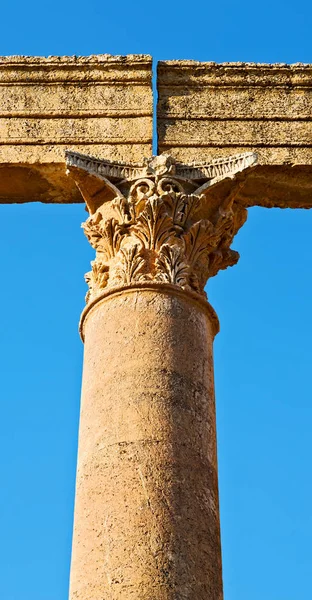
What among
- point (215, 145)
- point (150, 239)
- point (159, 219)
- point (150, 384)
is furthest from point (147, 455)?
point (215, 145)

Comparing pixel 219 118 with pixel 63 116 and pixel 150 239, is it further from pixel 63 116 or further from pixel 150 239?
pixel 150 239

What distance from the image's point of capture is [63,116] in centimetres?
1479

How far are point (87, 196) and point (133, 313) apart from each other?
210 cm

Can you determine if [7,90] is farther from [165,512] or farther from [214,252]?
[165,512]

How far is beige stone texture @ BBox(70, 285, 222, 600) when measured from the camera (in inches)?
417

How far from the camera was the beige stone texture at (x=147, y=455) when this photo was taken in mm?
10586

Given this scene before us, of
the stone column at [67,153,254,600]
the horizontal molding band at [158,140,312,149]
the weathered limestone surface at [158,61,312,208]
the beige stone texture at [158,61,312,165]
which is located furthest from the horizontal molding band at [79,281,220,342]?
the horizontal molding band at [158,140,312,149]

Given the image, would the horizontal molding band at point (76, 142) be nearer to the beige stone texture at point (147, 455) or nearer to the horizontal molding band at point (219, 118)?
the horizontal molding band at point (219, 118)

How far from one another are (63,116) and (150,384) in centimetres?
454

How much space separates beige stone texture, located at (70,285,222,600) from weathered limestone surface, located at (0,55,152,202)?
250cm

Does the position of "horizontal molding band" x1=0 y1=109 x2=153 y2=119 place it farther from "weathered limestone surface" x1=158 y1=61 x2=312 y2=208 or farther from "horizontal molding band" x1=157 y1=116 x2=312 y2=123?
"weathered limestone surface" x1=158 y1=61 x2=312 y2=208

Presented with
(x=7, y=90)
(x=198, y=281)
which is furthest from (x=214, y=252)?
(x=7, y=90)

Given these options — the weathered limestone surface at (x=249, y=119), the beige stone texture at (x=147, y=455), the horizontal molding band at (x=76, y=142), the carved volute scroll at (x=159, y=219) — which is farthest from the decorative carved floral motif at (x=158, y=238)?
the weathered limestone surface at (x=249, y=119)

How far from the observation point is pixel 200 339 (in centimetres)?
1252
